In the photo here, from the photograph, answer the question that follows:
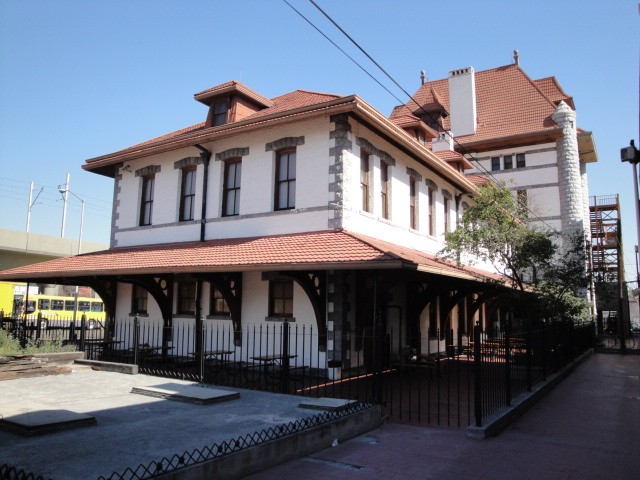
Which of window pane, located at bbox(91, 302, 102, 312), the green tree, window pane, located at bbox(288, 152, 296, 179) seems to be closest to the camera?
window pane, located at bbox(288, 152, 296, 179)

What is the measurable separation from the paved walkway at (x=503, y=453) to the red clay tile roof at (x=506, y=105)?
75.6 feet

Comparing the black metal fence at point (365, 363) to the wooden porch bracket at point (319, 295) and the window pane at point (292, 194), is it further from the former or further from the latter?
the window pane at point (292, 194)

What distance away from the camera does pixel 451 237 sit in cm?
1562

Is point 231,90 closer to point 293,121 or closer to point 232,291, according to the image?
point 293,121

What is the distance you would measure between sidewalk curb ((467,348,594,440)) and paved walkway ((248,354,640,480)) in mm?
118

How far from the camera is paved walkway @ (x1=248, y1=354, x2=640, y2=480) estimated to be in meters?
5.96

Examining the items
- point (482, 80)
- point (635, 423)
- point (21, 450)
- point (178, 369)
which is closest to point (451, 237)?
point (635, 423)

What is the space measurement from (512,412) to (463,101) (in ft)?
86.9

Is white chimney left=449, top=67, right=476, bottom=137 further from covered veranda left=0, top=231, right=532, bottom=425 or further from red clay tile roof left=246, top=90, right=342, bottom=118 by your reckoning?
covered veranda left=0, top=231, right=532, bottom=425

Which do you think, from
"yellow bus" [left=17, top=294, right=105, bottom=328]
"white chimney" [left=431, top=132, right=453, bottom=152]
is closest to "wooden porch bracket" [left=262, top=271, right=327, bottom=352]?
"white chimney" [left=431, top=132, right=453, bottom=152]

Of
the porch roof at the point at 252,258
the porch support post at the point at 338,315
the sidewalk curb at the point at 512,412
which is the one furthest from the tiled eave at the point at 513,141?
the porch support post at the point at 338,315

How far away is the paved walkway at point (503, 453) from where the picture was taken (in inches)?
235

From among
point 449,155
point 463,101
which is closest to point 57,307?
point 449,155

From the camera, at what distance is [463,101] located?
31672mm
